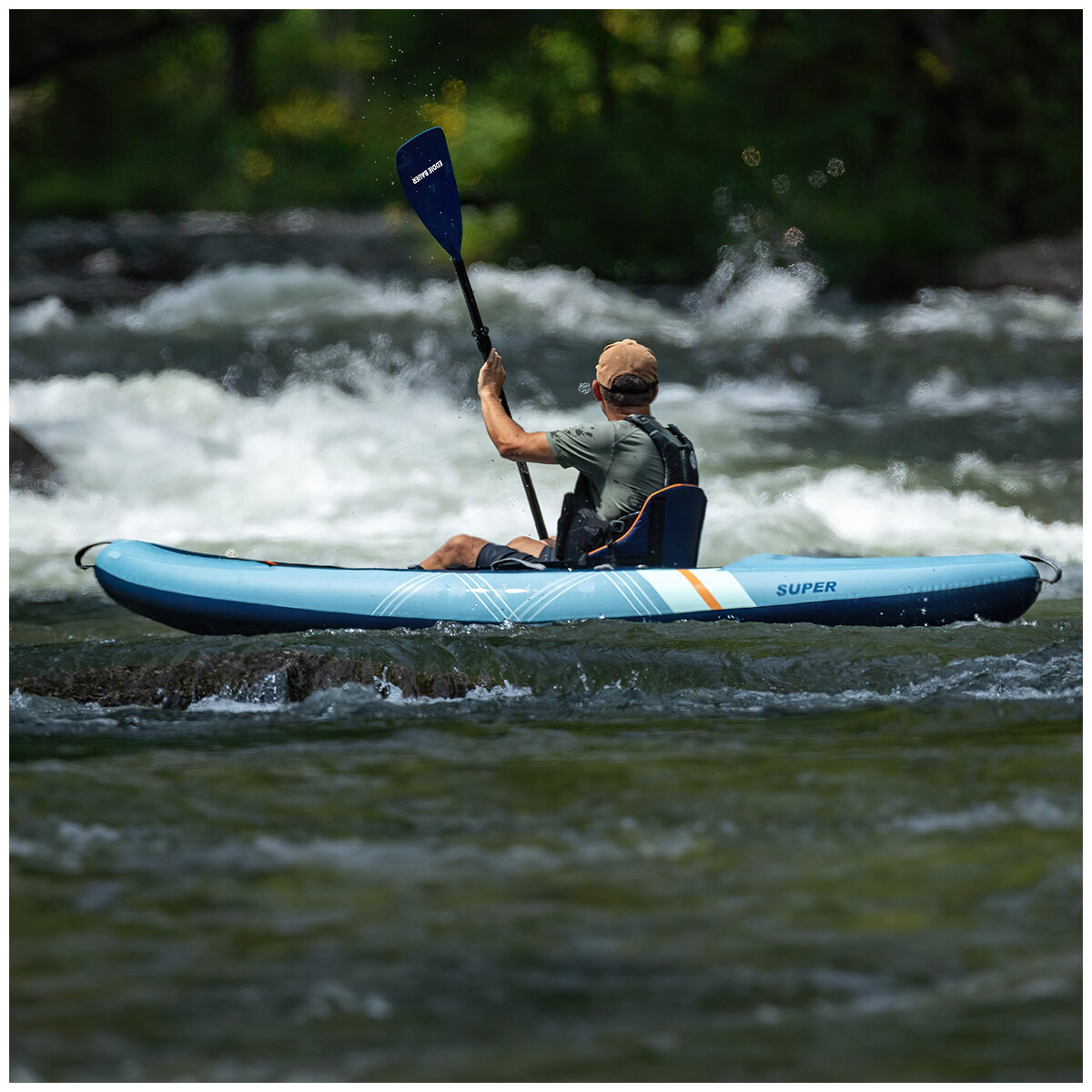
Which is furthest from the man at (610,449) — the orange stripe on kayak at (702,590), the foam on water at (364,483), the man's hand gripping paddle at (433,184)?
the foam on water at (364,483)

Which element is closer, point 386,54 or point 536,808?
point 536,808

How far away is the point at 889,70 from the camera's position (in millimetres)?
16781

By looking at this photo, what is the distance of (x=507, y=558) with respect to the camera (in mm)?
4699

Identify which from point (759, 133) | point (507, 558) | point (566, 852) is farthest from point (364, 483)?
point (759, 133)

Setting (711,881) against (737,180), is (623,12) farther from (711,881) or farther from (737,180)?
(711,881)

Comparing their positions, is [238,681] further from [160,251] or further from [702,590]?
[160,251]

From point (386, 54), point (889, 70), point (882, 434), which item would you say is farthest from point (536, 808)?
point (386, 54)

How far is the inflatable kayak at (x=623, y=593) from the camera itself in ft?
14.9

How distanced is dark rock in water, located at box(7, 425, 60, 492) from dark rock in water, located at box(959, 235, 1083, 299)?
928cm

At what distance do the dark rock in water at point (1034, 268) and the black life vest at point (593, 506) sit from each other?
10.3m

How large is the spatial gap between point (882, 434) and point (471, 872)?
25.4 feet

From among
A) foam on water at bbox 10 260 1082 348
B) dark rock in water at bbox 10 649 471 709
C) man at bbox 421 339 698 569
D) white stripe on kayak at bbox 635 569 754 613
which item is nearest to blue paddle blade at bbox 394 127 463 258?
man at bbox 421 339 698 569

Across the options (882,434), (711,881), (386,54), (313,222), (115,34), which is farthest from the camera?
(386,54)

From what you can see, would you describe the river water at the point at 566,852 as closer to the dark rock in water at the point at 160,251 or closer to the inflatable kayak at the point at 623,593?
the inflatable kayak at the point at 623,593
